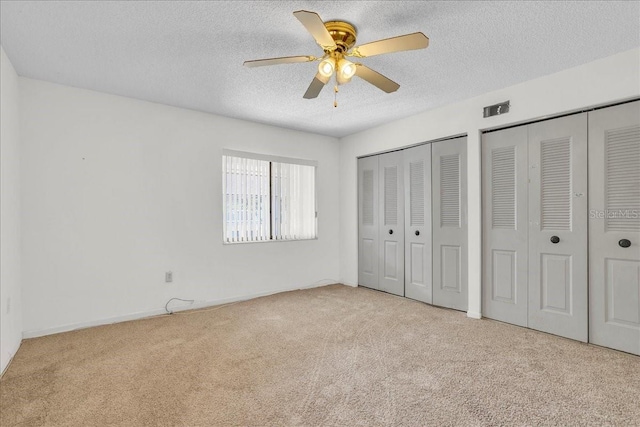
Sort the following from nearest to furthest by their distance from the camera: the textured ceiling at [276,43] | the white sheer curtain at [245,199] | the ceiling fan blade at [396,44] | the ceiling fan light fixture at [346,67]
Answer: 1. the ceiling fan blade at [396,44]
2. the textured ceiling at [276,43]
3. the ceiling fan light fixture at [346,67]
4. the white sheer curtain at [245,199]

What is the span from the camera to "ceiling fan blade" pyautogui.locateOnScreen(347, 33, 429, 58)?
181 cm

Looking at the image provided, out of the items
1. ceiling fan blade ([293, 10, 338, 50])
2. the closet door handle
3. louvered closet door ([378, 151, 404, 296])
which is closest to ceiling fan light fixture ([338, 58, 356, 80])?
ceiling fan blade ([293, 10, 338, 50])

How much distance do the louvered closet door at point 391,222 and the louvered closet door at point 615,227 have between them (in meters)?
2.07

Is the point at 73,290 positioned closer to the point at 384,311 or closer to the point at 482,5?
the point at 384,311

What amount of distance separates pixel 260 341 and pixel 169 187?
6.92 ft

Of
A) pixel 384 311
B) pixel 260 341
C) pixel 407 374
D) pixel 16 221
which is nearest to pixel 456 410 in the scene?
pixel 407 374

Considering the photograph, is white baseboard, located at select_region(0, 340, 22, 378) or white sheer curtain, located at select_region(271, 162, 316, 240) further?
white sheer curtain, located at select_region(271, 162, 316, 240)

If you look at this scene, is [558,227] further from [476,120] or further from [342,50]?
[342,50]

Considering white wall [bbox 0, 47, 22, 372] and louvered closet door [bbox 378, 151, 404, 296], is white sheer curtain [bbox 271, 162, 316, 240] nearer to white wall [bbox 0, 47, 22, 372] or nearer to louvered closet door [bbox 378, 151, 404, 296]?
louvered closet door [bbox 378, 151, 404, 296]

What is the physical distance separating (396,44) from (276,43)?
0.96 meters

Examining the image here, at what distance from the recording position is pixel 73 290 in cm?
318

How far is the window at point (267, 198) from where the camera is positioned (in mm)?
4230

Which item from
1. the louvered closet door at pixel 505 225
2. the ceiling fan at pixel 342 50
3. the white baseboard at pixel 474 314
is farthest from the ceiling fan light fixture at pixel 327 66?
the white baseboard at pixel 474 314

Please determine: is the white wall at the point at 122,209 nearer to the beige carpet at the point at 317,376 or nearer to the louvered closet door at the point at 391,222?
the beige carpet at the point at 317,376
